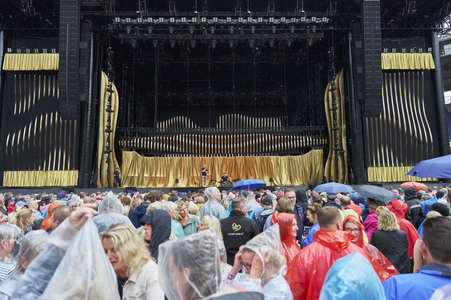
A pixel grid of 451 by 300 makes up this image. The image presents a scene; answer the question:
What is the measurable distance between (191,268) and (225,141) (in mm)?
19255

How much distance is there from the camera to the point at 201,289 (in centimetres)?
159

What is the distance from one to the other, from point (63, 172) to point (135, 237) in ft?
52.1

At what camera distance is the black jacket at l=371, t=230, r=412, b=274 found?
401 centimetres

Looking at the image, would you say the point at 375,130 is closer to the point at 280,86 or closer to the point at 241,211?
the point at 280,86

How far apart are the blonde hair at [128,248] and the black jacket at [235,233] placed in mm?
1868

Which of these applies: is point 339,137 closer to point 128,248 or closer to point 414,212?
point 414,212

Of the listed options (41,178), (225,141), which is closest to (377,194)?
(41,178)

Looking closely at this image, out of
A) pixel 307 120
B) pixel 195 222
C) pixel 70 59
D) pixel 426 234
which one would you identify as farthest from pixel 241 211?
pixel 307 120

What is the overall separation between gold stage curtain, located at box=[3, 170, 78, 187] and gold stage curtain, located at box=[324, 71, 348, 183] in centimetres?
1067

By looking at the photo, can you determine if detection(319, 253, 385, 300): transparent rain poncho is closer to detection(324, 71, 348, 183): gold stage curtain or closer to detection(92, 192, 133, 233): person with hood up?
detection(92, 192, 133, 233): person with hood up

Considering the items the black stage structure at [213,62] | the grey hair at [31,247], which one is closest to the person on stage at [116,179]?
the black stage structure at [213,62]

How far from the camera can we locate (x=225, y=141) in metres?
20.9

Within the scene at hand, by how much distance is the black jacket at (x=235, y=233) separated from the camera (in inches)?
167

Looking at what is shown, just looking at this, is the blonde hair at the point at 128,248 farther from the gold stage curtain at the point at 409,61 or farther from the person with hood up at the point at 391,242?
the gold stage curtain at the point at 409,61
